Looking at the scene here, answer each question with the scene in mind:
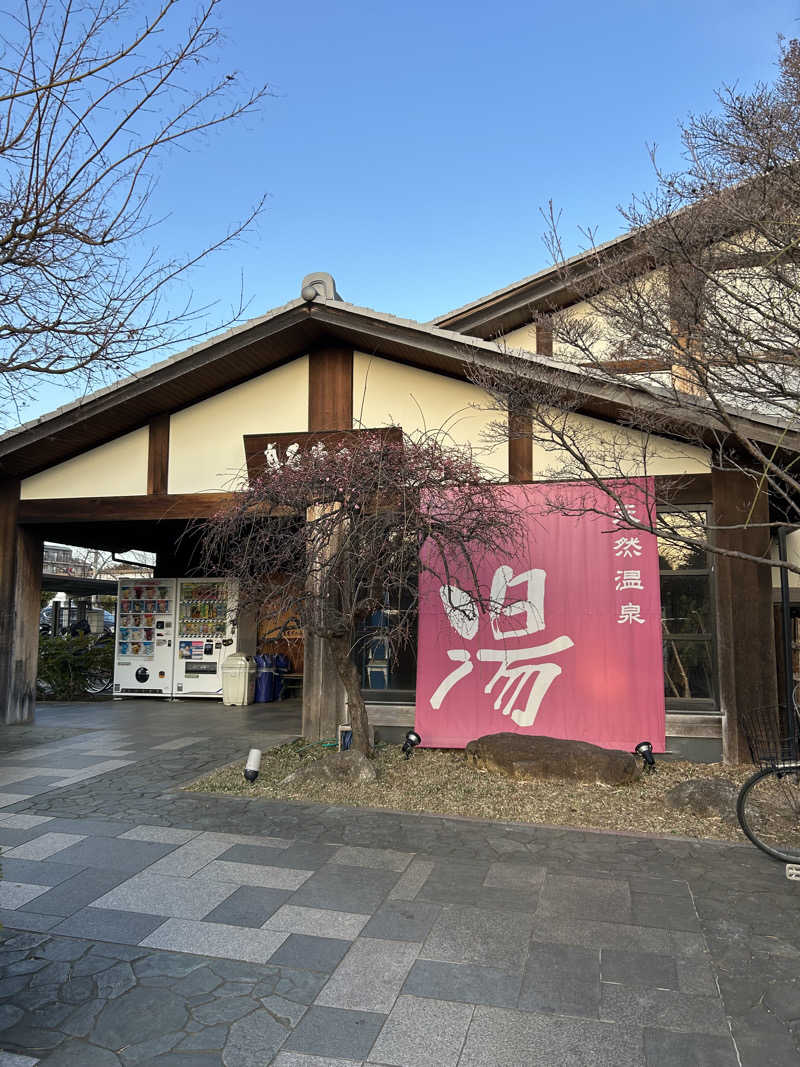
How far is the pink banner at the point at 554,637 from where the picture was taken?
322 inches

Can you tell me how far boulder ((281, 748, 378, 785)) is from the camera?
720cm

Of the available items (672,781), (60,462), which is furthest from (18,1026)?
(60,462)

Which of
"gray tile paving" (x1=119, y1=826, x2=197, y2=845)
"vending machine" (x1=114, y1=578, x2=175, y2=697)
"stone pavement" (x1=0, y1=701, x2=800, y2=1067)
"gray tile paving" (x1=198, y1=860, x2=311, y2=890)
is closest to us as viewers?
"stone pavement" (x1=0, y1=701, x2=800, y2=1067)

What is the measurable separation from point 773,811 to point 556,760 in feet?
6.37

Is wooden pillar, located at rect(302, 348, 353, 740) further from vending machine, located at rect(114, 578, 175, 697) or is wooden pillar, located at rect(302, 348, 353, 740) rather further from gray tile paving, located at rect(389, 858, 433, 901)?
vending machine, located at rect(114, 578, 175, 697)

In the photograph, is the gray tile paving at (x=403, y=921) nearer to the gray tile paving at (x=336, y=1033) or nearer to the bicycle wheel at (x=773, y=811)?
the gray tile paving at (x=336, y=1033)

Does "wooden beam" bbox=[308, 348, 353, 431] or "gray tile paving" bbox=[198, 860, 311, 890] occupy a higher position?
"wooden beam" bbox=[308, 348, 353, 431]

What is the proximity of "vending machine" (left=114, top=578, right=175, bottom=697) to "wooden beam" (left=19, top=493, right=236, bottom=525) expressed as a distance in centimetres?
458

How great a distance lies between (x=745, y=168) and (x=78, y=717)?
39.4 ft

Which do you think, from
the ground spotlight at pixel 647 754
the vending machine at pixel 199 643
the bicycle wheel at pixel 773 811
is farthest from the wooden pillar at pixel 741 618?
the vending machine at pixel 199 643

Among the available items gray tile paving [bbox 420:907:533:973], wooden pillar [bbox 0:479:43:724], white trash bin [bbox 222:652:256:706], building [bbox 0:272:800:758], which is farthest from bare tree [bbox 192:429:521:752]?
white trash bin [bbox 222:652:256:706]

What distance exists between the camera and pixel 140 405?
992cm

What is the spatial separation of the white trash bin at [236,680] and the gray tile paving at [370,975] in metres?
10.6

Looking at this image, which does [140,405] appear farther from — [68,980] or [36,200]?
[68,980]
